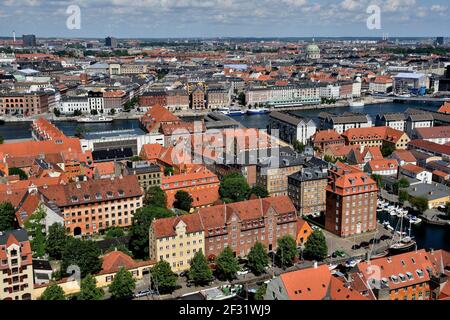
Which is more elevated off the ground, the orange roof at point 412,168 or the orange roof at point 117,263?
the orange roof at point 412,168

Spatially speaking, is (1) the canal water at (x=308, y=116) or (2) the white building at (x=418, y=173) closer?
(1) the canal water at (x=308, y=116)

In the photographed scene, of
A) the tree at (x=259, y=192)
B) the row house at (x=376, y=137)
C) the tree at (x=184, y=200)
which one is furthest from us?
the row house at (x=376, y=137)

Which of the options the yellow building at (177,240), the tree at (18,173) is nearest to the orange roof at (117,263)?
the yellow building at (177,240)

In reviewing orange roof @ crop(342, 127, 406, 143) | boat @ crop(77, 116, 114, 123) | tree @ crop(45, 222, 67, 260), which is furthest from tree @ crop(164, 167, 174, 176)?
boat @ crop(77, 116, 114, 123)

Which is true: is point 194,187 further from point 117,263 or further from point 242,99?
point 242,99

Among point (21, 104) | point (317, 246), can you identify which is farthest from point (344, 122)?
point (21, 104)

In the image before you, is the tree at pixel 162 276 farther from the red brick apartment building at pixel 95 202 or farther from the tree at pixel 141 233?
the red brick apartment building at pixel 95 202
